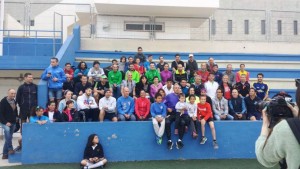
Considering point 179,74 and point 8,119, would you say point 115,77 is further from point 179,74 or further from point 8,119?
point 8,119

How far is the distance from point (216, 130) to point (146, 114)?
1.86m

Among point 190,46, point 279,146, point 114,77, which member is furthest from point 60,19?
point 279,146

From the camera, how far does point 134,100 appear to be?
9.29 m

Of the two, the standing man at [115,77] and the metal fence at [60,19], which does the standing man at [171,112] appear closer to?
the standing man at [115,77]

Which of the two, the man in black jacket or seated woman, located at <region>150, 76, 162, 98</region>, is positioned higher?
seated woman, located at <region>150, 76, 162, 98</region>

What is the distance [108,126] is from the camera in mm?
8320

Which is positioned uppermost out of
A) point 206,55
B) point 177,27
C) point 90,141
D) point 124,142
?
point 177,27

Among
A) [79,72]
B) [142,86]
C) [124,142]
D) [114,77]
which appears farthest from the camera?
[79,72]

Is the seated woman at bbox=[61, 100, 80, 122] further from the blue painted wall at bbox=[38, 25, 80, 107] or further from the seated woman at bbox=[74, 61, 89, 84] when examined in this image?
the seated woman at bbox=[74, 61, 89, 84]

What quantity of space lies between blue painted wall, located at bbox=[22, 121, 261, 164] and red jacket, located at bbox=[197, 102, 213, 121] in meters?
0.33

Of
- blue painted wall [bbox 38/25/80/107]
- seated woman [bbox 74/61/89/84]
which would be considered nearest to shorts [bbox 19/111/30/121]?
blue painted wall [bbox 38/25/80/107]

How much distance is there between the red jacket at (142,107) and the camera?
894 centimetres

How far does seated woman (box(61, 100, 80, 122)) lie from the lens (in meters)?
8.46

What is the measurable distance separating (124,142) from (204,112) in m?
2.18
